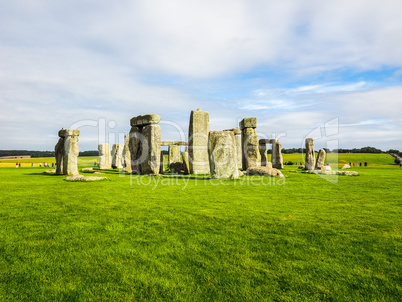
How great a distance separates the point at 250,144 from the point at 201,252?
42.5 ft

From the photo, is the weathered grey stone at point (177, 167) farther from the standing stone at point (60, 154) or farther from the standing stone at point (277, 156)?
the standing stone at point (277, 156)

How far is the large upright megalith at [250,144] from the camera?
15484 millimetres

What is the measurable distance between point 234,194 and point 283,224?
3.01 meters

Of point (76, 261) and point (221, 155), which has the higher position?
point (221, 155)

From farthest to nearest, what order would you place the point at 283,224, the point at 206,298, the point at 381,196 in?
the point at 381,196 < the point at 283,224 < the point at 206,298

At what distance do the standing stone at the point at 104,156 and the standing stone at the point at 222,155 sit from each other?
13763 mm

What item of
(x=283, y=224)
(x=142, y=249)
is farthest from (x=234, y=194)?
(x=142, y=249)

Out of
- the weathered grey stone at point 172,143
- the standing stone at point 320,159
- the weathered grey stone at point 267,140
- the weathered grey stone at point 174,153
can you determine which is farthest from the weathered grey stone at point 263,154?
the weathered grey stone at point 174,153

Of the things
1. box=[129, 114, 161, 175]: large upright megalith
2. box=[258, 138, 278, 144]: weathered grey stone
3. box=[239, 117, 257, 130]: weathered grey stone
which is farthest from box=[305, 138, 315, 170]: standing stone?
box=[129, 114, 161, 175]: large upright megalith

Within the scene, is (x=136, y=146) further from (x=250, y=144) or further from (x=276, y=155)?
(x=276, y=155)

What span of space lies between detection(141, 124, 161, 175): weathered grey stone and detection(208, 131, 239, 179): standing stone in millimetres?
3287

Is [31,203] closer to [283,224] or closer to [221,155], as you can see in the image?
[283,224]

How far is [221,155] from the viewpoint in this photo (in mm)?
10867

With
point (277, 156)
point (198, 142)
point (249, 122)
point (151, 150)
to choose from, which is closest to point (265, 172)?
point (198, 142)
